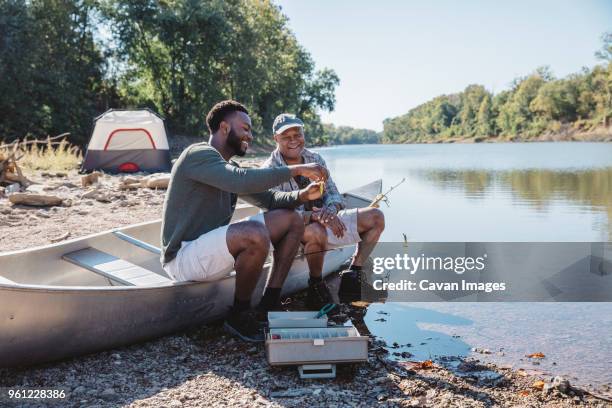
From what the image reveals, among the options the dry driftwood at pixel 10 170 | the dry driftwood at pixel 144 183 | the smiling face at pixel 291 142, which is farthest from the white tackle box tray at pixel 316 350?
the dry driftwood at pixel 144 183

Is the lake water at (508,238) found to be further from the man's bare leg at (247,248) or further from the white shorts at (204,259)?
the white shorts at (204,259)

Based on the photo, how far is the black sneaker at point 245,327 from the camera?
3832 millimetres

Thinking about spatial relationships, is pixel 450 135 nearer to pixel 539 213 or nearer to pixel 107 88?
pixel 107 88

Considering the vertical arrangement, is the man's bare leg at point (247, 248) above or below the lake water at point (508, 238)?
above

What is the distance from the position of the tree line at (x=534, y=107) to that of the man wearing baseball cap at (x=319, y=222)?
78832 millimetres

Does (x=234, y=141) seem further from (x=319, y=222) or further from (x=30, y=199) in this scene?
(x=30, y=199)

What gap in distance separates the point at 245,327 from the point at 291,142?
1569 mm

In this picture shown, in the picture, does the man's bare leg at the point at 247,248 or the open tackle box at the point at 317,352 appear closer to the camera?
the open tackle box at the point at 317,352

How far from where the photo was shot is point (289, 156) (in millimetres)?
Answer: 4840

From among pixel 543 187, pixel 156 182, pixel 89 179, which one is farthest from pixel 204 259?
pixel 543 187

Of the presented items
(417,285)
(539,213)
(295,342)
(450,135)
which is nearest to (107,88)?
(539,213)

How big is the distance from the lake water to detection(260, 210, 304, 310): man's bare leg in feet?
2.71

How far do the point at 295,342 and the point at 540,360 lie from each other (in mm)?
1655

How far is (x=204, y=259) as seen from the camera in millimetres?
3717
